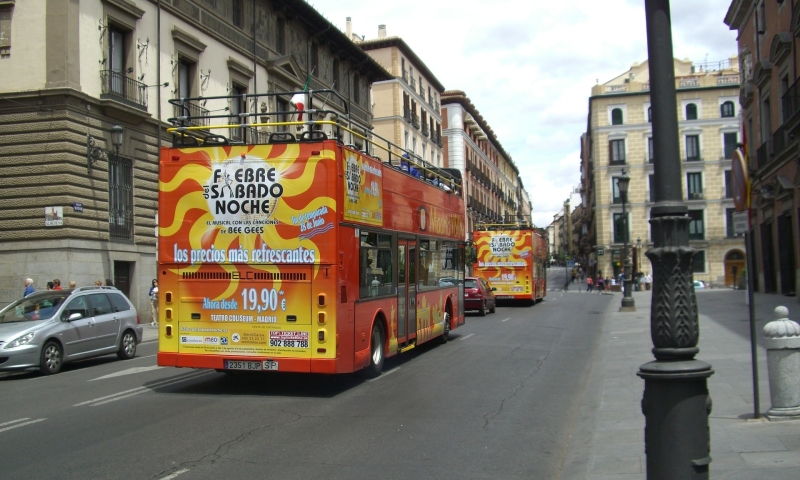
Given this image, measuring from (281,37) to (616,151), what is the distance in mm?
44239

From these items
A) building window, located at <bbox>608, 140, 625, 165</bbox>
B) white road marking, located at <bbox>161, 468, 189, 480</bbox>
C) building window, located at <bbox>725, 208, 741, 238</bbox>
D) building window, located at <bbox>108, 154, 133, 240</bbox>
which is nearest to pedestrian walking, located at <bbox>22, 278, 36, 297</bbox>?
building window, located at <bbox>108, 154, 133, 240</bbox>

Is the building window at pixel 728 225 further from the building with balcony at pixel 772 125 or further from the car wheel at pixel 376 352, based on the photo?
the car wheel at pixel 376 352

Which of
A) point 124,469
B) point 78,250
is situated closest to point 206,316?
point 124,469

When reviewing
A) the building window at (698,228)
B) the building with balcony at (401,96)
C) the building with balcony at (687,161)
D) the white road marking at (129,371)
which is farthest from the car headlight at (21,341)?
the building window at (698,228)

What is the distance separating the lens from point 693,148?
69.2 meters

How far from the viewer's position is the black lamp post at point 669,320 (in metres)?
4.17

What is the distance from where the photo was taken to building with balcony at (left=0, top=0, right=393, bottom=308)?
22109mm

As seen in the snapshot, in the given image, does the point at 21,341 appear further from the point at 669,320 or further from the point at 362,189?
the point at 669,320

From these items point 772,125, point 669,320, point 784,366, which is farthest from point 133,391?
point 772,125

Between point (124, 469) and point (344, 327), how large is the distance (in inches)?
164

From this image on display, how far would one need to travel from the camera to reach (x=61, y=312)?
1408 cm

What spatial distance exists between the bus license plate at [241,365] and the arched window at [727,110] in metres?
67.8

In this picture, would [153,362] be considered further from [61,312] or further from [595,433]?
[595,433]

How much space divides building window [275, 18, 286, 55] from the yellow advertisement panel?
84.2 ft
